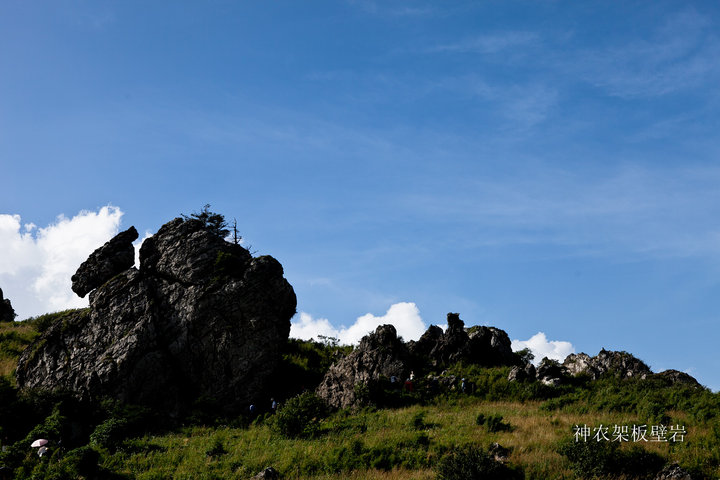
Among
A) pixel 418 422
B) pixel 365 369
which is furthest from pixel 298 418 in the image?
pixel 365 369

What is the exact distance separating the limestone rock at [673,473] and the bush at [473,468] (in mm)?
6045

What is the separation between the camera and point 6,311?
76438 mm

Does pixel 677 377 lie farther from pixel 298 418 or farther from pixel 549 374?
pixel 298 418

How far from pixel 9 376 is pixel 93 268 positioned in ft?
35.5

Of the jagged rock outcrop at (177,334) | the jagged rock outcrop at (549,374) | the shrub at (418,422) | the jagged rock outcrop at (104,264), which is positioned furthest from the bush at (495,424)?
the jagged rock outcrop at (104,264)

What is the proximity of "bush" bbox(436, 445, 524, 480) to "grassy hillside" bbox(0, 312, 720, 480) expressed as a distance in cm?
6

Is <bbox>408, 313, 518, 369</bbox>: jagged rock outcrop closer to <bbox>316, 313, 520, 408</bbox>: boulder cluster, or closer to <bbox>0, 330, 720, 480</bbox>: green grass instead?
<bbox>316, 313, 520, 408</bbox>: boulder cluster

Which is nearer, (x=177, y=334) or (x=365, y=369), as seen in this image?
(x=177, y=334)

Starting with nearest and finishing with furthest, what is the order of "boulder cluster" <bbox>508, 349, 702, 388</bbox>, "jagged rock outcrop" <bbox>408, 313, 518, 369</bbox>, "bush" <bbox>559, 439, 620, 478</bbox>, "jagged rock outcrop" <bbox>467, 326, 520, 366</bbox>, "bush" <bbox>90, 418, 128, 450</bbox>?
1. "bush" <bbox>559, 439, 620, 478</bbox>
2. "bush" <bbox>90, 418, 128, 450</bbox>
3. "boulder cluster" <bbox>508, 349, 702, 388</bbox>
4. "jagged rock outcrop" <bbox>408, 313, 518, 369</bbox>
5. "jagged rock outcrop" <bbox>467, 326, 520, 366</bbox>

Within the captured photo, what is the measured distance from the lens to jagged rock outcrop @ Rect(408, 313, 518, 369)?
48.3 metres

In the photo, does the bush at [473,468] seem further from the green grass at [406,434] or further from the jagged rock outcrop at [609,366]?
the jagged rock outcrop at [609,366]

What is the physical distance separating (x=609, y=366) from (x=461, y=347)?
12.0 meters

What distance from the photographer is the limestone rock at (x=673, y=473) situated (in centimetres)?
2428

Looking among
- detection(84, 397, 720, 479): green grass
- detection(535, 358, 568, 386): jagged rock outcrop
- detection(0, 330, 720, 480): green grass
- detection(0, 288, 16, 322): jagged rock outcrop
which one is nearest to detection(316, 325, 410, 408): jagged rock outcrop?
detection(0, 330, 720, 480): green grass
